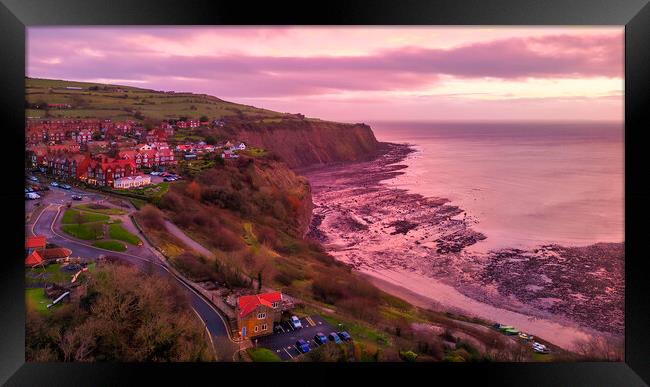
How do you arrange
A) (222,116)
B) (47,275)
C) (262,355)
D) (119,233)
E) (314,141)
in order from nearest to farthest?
1. (262,355)
2. (47,275)
3. (119,233)
4. (222,116)
5. (314,141)

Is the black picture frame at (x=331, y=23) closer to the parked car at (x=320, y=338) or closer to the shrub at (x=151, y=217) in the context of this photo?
the parked car at (x=320, y=338)

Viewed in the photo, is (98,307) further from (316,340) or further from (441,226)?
(441,226)

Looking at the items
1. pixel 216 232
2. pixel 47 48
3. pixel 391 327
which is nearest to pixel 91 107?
pixel 47 48

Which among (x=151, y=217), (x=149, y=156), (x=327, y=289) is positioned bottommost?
(x=327, y=289)

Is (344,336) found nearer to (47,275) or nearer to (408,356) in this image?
(408,356)

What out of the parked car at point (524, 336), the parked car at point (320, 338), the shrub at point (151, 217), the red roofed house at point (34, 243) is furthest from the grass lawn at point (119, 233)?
the parked car at point (524, 336)

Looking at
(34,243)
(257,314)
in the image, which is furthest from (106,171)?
(257,314)
